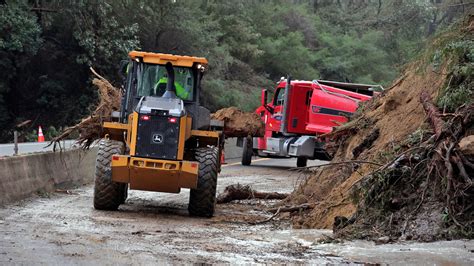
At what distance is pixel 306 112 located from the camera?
2372 centimetres

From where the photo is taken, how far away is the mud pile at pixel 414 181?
32.1 feet

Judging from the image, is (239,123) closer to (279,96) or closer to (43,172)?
(43,172)

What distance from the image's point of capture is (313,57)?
180ft

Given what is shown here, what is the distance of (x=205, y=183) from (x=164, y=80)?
6.68ft

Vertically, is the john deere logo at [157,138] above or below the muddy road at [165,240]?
above

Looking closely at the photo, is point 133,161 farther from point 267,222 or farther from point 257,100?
point 257,100

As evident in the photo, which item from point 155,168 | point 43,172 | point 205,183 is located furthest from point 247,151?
point 155,168

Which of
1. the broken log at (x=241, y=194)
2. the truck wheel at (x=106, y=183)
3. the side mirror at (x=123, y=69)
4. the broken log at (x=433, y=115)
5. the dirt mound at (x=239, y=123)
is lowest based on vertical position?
the broken log at (x=241, y=194)

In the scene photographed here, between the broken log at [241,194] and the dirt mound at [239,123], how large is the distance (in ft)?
3.57

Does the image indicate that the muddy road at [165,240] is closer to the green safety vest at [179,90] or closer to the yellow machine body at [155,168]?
the yellow machine body at [155,168]

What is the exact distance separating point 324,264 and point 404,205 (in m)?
2.49

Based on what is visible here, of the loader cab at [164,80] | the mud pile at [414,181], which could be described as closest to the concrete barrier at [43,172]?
the loader cab at [164,80]

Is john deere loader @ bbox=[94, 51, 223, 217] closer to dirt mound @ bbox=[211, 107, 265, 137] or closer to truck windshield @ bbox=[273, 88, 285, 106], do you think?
dirt mound @ bbox=[211, 107, 265, 137]

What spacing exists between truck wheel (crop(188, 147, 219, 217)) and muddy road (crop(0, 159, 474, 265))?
0.25 meters
